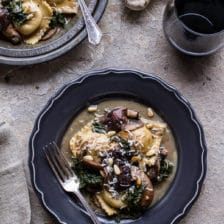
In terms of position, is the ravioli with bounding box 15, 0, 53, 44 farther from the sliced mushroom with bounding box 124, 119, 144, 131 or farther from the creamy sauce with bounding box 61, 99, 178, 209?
the sliced mushroom with bounding box 124, 119, 144, 131

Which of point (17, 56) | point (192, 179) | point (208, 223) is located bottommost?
point (208, 223)

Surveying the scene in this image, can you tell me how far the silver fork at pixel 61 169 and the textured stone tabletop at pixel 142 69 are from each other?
134mm

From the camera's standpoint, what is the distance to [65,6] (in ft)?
8.08

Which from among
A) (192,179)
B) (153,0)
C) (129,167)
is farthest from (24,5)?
(192,179)

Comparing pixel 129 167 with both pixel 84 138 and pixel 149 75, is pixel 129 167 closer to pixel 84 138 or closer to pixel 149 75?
pixel 84 138

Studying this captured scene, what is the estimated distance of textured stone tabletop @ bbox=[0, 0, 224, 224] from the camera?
2393 millimetres

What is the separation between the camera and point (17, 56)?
237cm

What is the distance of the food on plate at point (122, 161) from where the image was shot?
223cm

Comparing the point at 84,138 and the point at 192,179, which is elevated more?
the point at 84,138

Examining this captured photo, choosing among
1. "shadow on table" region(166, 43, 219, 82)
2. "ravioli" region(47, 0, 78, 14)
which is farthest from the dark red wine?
"ravioli" region(47, 0, 78, 14)

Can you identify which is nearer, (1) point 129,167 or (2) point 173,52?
(1) point 129,167

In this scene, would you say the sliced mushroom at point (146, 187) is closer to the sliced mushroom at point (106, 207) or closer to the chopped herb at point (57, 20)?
the sliced mushroom at point (106, 207)

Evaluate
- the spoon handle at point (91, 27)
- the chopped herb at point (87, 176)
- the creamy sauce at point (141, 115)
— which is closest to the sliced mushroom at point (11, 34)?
the spoon handle at point (91, 27)

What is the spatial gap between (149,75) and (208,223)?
0.59 m
